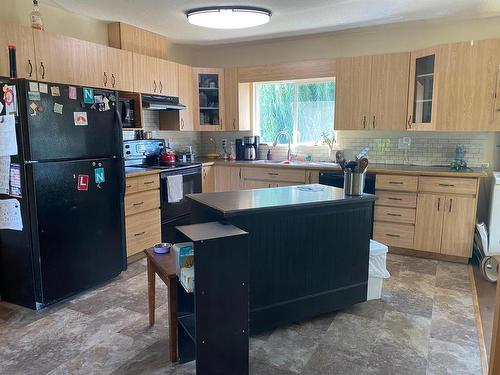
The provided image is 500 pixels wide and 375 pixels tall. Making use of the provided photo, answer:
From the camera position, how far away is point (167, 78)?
459 cm

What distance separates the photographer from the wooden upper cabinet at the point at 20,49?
113 inches

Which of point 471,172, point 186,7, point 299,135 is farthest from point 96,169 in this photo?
point 471,172

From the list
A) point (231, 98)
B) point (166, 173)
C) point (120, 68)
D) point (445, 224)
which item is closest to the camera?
point (445, 224)

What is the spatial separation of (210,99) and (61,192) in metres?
2.85

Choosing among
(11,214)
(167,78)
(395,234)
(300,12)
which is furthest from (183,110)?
(395,234)

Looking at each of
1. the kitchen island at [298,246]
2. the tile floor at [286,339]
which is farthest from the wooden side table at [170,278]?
the kitchen island at [298,246]

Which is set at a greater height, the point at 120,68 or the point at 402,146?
the point at 120,68

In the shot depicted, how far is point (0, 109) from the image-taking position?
265cm

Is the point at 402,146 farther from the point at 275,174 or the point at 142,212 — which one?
the point at 142,212

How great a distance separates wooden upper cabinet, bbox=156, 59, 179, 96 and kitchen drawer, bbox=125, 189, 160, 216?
1.30m

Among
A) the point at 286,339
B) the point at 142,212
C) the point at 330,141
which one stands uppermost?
the point at 330,141

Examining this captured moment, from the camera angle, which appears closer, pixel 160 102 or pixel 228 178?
pixel 160 102

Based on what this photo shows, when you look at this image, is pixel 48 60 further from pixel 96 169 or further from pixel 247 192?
pixel 247 192

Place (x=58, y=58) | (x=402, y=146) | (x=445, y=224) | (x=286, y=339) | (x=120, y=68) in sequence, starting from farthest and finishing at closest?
(x=402, y=146) < (x=120, y=68) < (x=445, y=224) < (x=58, y=58) < (x=286, y=339)
